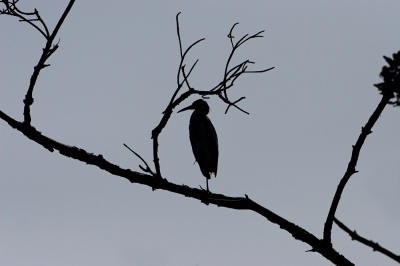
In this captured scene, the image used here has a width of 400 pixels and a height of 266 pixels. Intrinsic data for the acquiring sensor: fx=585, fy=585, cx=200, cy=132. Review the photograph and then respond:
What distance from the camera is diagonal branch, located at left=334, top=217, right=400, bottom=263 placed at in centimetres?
183

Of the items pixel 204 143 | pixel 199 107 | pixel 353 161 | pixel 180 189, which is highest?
pixel 199 107

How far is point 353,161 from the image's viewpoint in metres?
3.82

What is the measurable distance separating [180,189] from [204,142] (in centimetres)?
652

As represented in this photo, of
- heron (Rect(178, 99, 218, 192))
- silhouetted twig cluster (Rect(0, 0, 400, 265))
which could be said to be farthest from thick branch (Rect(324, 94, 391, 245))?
heron (Rect(178, 99, 218, 192))

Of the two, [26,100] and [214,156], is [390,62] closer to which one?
[26,100]

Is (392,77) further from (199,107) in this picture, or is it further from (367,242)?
(199,107)

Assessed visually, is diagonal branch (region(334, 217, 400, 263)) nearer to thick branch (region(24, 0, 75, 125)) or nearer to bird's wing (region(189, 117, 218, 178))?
thick branch (region(24, 0, 75, 125))

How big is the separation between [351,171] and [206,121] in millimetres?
7928

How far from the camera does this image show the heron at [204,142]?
1143cm

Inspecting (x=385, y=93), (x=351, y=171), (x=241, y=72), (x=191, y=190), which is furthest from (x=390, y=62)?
(x=191, y=190)

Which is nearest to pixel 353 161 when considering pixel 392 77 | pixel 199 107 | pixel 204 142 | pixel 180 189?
pixel 392 77

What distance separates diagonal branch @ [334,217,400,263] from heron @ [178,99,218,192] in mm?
9146

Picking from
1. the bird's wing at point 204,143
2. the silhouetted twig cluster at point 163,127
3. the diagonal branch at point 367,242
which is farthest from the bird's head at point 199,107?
the diagonal branch at point 367,242

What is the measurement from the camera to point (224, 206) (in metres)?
4.63
